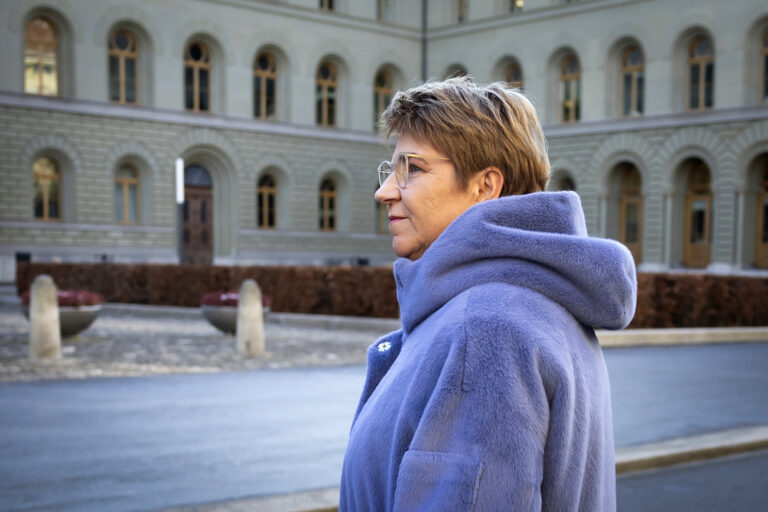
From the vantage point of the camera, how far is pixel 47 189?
31.0 m

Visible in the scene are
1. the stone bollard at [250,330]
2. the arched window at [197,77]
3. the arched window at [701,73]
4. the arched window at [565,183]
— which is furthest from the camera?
the arched window at [565,183]

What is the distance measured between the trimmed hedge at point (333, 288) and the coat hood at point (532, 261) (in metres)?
13.8

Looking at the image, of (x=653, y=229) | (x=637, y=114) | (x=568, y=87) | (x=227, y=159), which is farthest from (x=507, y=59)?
(x=227, y=159)

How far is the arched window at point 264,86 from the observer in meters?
36.5

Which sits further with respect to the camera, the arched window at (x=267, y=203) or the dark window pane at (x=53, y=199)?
the arched window at (x=267, y=203)

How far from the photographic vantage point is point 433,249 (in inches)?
66.3

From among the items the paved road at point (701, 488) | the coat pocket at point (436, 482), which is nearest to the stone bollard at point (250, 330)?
the paved road at point (701, 488)

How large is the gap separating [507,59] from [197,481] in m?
35.1

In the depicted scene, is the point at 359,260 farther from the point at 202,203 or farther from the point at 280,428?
the point at 280,428

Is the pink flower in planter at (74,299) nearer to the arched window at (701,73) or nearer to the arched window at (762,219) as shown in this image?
the arched window at (762,219)

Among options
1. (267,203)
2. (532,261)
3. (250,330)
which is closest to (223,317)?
(250,330)

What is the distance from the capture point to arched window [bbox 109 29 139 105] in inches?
1287

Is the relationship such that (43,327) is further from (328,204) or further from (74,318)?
(328,204)

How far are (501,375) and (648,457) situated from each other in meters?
5.16
